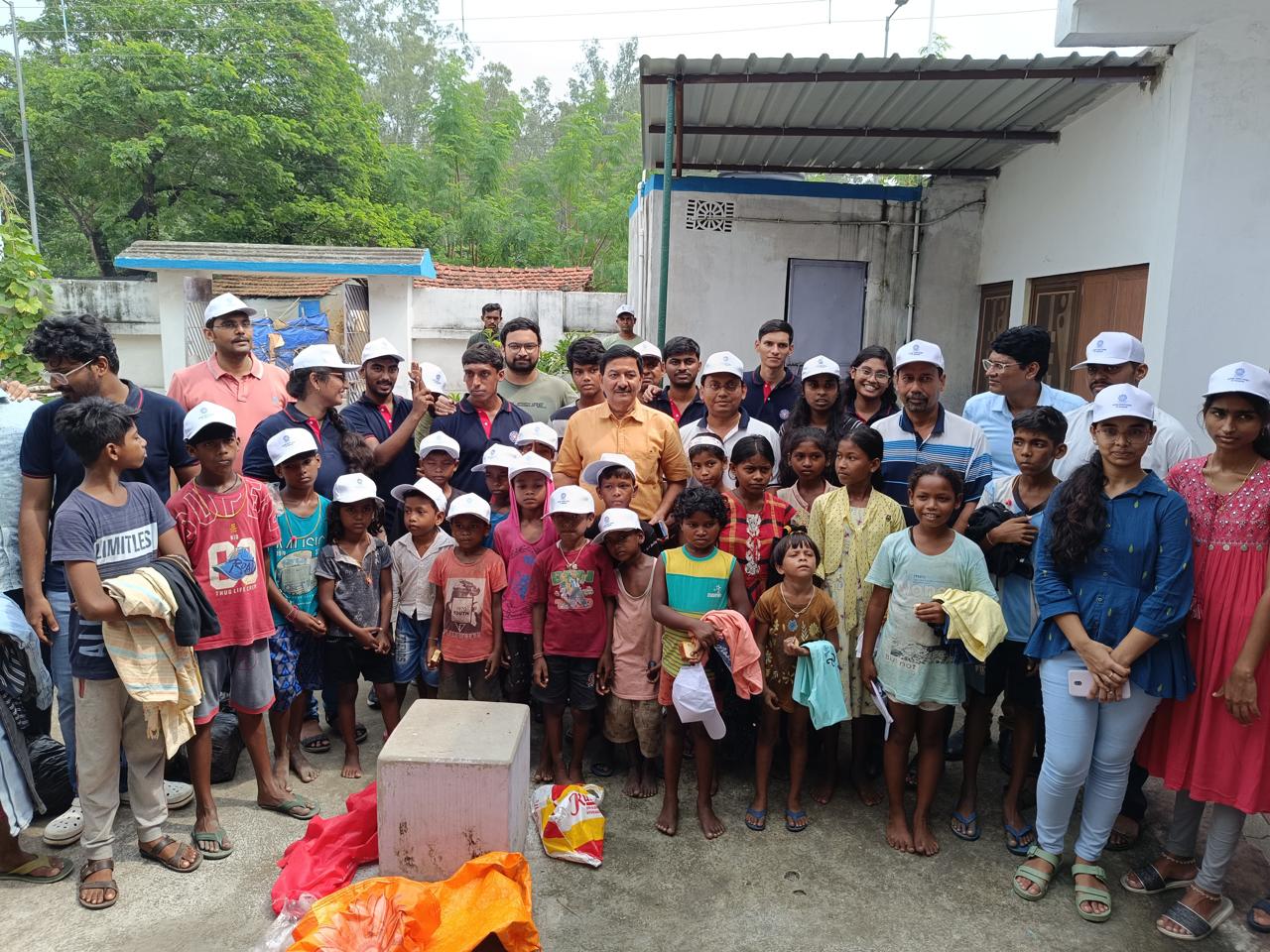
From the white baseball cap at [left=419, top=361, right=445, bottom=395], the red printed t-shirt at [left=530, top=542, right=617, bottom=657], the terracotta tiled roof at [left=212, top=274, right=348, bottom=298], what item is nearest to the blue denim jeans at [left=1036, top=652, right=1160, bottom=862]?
the red printed t-shirt at [left=530, top=542, right=617, bottom=657]

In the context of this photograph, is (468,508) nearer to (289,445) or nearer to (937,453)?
(289,445)

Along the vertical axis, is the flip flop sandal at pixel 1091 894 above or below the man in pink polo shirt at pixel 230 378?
below

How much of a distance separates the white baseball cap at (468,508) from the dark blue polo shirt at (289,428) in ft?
1.97

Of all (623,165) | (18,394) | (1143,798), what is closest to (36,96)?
(623,165)

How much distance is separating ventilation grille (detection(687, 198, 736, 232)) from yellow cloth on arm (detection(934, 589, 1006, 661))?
718 cm

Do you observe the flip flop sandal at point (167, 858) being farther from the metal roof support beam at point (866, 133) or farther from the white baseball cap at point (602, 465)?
the metal roof support beam at point (866, 133)

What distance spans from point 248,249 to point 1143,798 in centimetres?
1707

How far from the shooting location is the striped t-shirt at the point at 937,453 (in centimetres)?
383

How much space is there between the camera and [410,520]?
4.02 m

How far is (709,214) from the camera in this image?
9.61 metres

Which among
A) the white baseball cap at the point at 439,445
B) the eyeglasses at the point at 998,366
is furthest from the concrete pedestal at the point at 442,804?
the eyeglasses at the point at 998,366

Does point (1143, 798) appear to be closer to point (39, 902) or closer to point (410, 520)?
point (410, 520)

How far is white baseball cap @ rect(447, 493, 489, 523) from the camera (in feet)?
12.5

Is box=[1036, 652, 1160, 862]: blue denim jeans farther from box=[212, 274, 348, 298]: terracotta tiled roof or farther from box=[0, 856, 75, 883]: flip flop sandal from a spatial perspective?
box=[212, 274, 348, 298]: terracotta tiled roof
